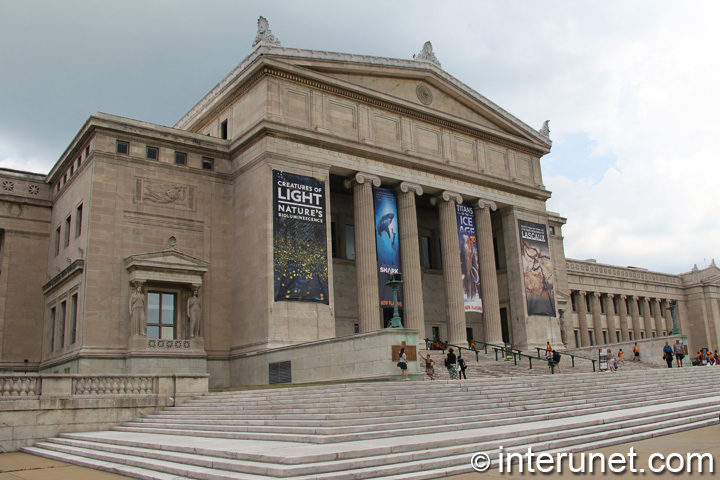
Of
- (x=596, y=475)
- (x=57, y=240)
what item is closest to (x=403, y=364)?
(x=596, y=475)

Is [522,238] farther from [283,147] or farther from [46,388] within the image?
[46,388]

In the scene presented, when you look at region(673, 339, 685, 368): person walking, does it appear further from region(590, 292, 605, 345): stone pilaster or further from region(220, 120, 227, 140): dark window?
region(220, 120, 227, 140): dark window

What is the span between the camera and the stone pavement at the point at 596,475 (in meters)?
11.2

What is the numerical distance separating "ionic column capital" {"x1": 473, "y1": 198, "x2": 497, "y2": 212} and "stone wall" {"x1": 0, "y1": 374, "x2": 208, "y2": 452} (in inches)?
950

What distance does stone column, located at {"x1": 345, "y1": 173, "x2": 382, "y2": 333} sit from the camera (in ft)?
118

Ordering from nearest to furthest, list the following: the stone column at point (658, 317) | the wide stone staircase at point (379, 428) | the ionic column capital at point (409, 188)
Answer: the wide stone staircase at point (379, 428) → the ionic column capital at point (409, 188) → the stone column at point (658, 317)

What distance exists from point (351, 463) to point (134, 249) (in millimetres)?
23651

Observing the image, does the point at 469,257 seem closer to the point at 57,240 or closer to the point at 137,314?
the point at 137,314

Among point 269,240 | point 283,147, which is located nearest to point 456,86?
point 283,147

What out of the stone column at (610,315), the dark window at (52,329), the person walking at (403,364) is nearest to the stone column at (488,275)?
the person walking at (403,364)

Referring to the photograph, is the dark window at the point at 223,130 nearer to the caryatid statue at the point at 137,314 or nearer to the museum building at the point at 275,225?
the museum building at the point at 275,225

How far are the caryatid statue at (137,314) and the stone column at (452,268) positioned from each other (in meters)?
17.6

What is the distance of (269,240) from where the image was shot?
32969 mm

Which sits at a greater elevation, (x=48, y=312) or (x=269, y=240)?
(x=269, y=240)
